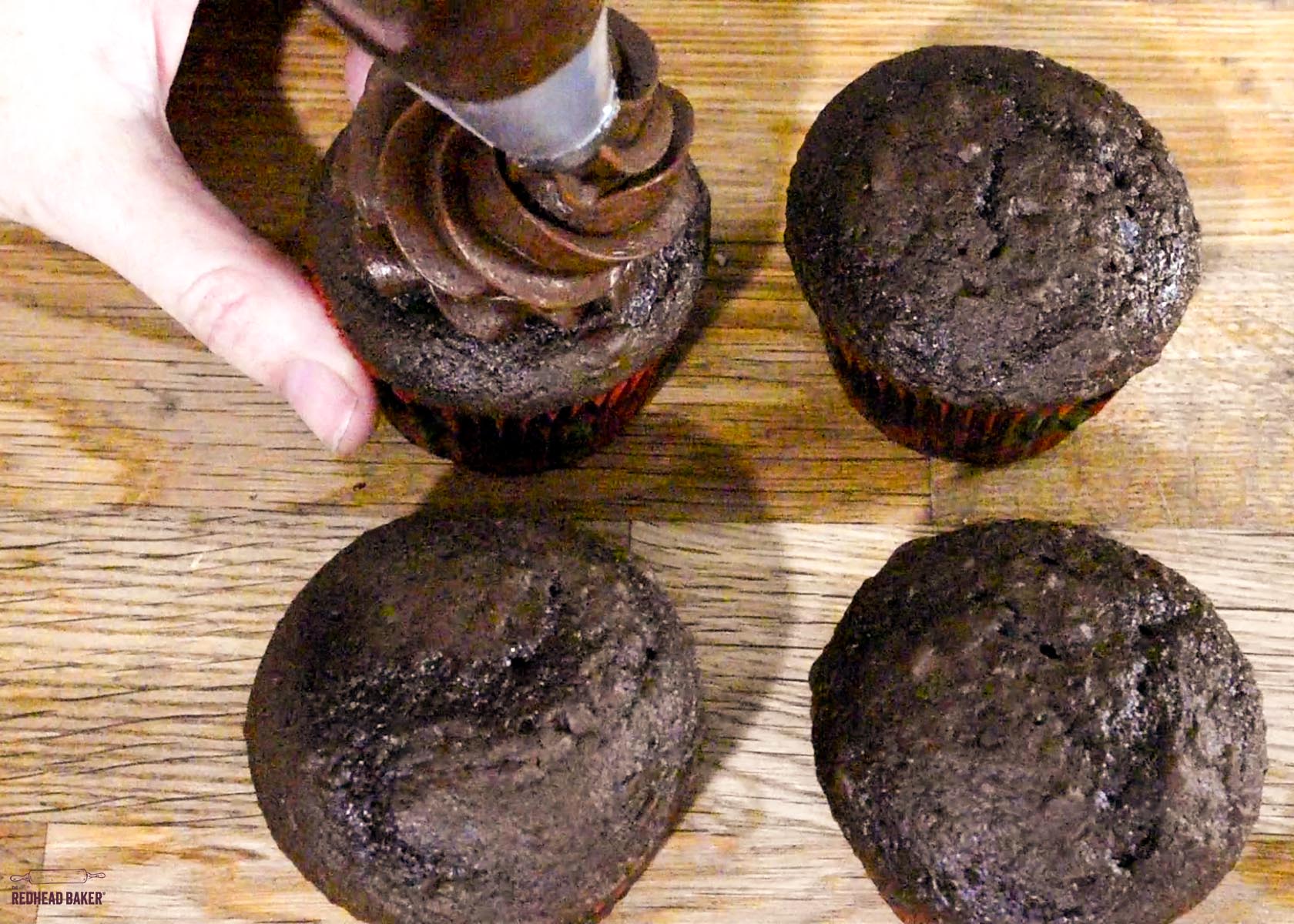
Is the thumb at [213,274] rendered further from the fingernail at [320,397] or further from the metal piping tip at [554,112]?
the metal piping tip at [554,112]

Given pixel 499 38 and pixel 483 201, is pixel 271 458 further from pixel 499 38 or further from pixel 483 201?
pixel 499 38

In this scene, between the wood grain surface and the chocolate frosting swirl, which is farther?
the wood grain surface

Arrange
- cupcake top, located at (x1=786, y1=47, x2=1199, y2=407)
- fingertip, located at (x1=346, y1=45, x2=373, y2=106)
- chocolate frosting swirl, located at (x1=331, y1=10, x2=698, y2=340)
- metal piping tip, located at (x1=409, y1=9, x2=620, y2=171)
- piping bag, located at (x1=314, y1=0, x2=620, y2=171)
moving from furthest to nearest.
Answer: fingertip, located at (x1=346, y1=45, x2=373, y2=106)
cupcake top, located at (x1=786, y1=47, x2=1199, y2=407)
chocolate frosting swirl, located at (x1=331, y1=10, x2=698, y2=340)
metal piping tip, located at (x1=409, y1=9, x2=620, y2=171)
piping bag, located at (x1=314, y1=0, x2=620, y2=171)

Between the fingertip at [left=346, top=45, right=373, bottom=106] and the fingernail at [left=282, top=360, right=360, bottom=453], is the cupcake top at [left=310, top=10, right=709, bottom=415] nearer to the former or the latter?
the fingernail at [left=282, top=360, right=360, bottom=453]

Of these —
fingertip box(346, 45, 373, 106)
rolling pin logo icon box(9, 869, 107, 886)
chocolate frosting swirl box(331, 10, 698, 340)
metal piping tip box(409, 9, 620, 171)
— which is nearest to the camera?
metal piping tip box(409, 9, 620, 171)

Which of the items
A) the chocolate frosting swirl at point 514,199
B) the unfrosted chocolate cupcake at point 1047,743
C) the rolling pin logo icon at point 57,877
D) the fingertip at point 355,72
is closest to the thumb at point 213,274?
the chocolate frosting swirl at point 514,199

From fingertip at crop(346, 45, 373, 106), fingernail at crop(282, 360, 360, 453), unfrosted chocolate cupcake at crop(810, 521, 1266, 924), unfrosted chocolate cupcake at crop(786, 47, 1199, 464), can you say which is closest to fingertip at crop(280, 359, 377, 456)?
fingernail at crop(282, 360, 360, 453)

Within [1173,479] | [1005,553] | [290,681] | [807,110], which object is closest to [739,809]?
[1005,553]
